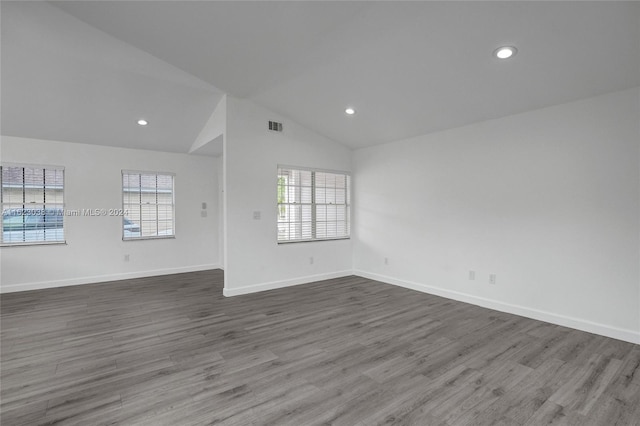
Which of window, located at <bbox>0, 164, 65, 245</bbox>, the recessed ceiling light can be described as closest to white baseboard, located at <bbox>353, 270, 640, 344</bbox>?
the recessed ceiling light

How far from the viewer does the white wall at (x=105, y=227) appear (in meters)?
5.10

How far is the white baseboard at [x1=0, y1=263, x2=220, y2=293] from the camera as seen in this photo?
198 inches

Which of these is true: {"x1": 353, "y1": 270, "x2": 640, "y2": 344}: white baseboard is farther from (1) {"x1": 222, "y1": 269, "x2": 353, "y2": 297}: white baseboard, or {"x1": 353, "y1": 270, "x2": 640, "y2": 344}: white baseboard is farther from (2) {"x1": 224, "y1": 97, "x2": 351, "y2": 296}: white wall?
(2) {"x1": 224, "y1": 97, "x2": 351, "y2": 296}: white wall

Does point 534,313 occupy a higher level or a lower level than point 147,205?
lower

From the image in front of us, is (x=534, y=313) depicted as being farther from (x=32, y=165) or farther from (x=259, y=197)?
(x=32, y=165)

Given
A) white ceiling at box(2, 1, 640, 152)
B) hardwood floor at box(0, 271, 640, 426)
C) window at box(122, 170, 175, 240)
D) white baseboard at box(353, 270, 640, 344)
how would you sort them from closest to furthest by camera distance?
hardwood floor at box(0, 271, 640, 426) → white ceiling at box(2, 1, 640, 152) → white baseboard at box(353, 270, 640, 344) → window at box(122, 170, 175, 240)

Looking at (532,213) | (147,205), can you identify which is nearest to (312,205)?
(147,205)

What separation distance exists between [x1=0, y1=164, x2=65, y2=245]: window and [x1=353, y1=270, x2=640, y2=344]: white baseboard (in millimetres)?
5940

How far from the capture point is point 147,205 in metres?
6.16

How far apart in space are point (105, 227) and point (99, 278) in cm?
93

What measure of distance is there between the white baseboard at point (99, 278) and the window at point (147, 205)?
70cm

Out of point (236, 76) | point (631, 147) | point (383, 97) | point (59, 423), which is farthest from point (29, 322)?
point (631, 147)

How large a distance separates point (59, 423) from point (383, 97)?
4.33m

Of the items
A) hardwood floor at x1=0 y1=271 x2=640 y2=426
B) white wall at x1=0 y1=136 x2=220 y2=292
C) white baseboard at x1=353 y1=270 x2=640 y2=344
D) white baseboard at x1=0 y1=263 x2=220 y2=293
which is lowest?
hardwood floor at x1=0 y1=271 x2=640 y2=426
